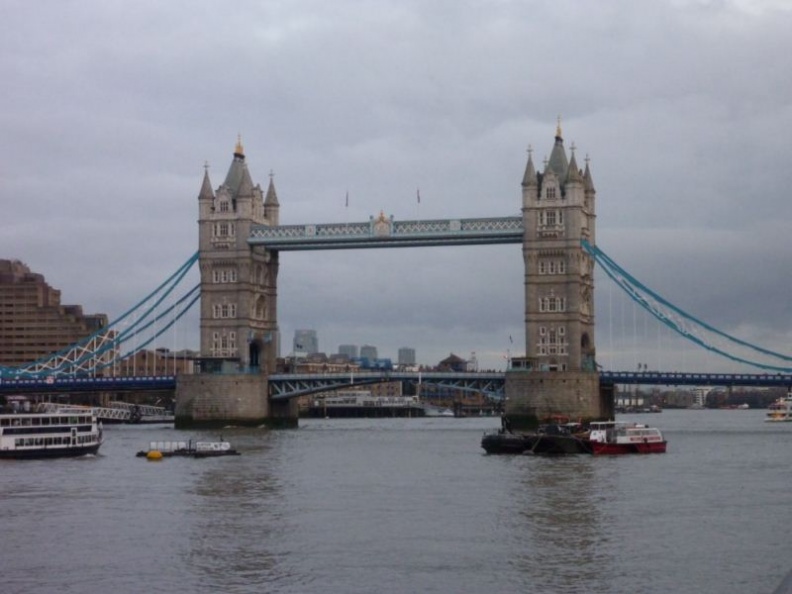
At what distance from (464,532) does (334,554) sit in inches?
230

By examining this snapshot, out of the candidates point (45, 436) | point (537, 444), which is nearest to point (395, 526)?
point (537, 444)

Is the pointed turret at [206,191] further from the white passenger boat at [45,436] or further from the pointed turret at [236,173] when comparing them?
the white passenger boat at [45,436]

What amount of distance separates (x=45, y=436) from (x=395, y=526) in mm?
38852

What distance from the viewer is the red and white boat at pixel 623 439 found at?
278 feet

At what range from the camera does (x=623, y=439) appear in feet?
280

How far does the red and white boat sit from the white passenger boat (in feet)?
98.3

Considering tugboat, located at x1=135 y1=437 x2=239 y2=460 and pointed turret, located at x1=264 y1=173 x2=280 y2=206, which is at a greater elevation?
pointed turret, located at x1=264 y1=173 x2=280 y2=206

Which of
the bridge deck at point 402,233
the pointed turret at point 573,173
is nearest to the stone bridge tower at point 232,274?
the bridge deck at point 402,233

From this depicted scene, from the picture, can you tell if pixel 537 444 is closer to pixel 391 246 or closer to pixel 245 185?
pixel 391 246

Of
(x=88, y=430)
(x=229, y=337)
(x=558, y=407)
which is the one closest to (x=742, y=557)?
(x=88, y=430)

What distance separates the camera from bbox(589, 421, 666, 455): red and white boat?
84.6 m

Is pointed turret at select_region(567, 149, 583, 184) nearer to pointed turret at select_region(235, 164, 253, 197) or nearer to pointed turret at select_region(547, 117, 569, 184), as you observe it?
pointed turret at select_region(547, 117, 569, 184)

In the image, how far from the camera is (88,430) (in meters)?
84.4

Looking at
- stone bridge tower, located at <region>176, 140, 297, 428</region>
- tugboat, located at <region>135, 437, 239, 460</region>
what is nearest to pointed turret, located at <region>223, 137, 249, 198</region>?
stone bridge tower, located at <region>176, 140, 297, 428</region>
